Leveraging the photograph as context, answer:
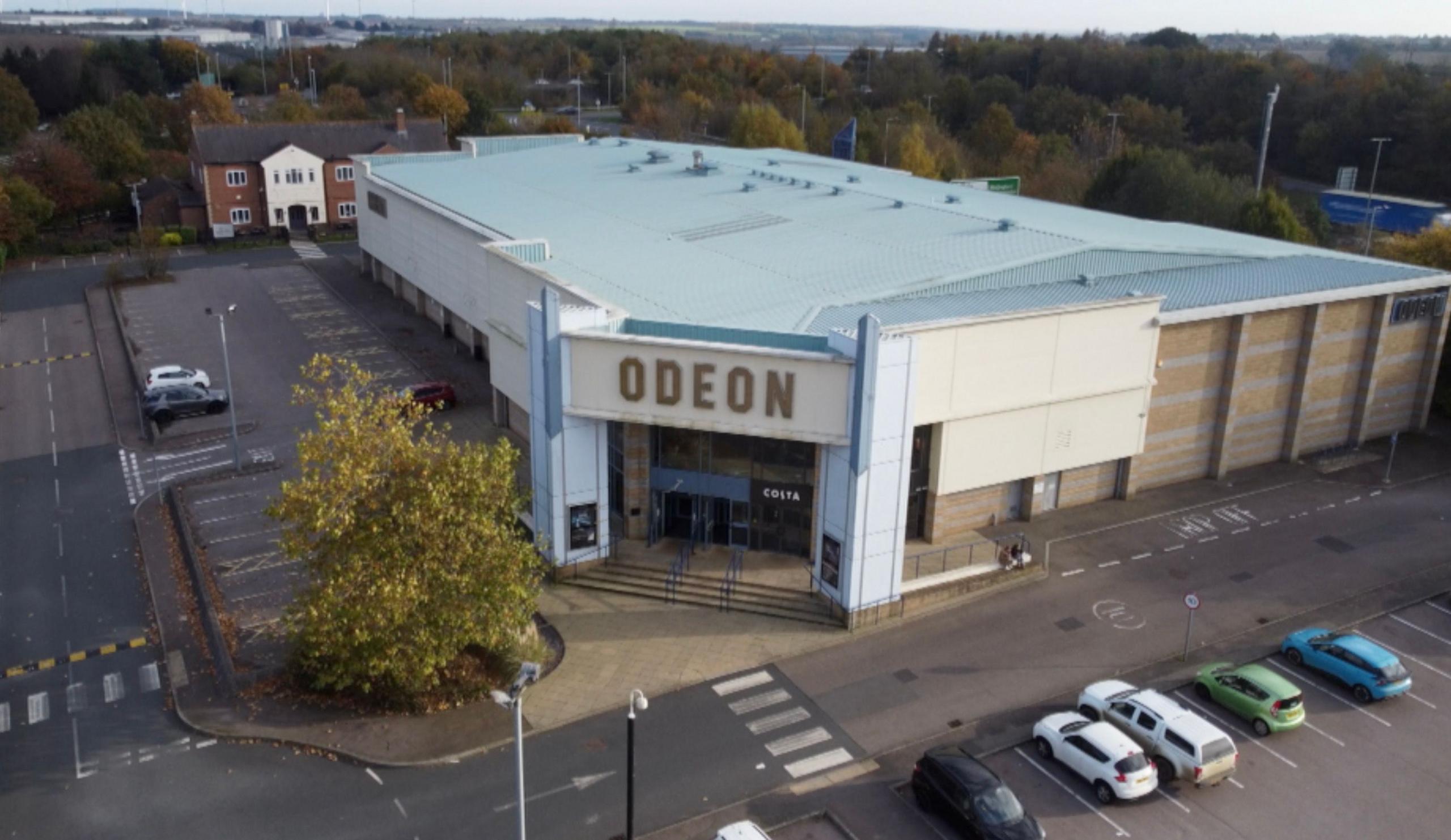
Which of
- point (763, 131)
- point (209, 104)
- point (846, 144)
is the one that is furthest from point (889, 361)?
point (209, 104)

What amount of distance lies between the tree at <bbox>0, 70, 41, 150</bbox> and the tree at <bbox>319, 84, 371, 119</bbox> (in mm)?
28118

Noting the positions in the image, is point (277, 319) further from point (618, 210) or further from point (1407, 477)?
point (1407, 477)

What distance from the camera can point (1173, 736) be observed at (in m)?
23.0

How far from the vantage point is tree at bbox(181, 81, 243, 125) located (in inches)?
4058

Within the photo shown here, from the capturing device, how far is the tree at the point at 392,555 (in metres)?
23.7

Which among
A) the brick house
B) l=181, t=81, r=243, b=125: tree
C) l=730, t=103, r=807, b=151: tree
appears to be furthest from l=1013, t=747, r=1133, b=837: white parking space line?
l=181, t=81, r=243, b=125: tree

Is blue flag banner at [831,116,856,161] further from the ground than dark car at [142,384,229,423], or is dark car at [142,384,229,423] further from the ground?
blue flag banner at [831,116,856,161]

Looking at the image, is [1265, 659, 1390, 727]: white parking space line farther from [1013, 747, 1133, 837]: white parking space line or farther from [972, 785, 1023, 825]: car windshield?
[972, 785, 1023, 825]: car windshield

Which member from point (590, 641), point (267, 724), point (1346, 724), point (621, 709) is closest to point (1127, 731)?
point (1346, 724)

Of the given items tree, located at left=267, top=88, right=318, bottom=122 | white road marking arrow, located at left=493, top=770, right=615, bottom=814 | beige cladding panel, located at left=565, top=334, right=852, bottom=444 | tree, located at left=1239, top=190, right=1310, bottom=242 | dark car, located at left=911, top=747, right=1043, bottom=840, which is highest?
tree, located at left=267, top=88, right=318, bottom=122

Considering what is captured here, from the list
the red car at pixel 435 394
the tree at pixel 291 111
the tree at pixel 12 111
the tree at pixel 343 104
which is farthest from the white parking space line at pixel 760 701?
the tree at pixel 12 111

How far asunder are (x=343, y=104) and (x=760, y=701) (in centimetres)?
11123

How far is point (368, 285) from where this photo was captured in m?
66.1

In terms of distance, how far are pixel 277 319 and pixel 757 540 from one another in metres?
37.1
